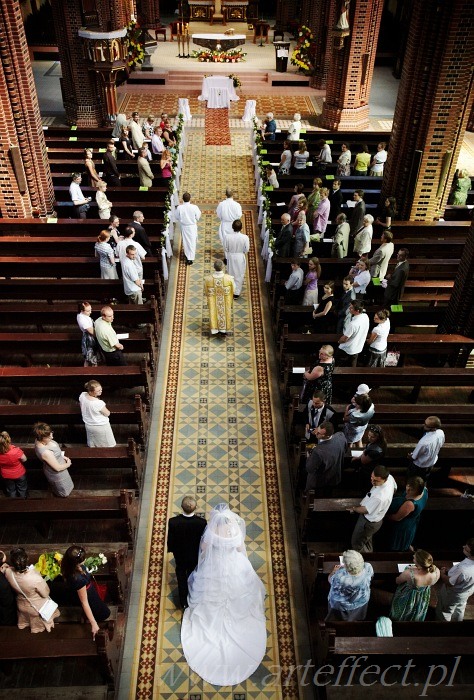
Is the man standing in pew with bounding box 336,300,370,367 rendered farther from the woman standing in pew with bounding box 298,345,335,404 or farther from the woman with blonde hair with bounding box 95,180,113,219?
the woman with blonde hair with bounding box 95,180,113,219

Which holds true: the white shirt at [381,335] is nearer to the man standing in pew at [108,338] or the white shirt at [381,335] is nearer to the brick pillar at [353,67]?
the man standing in pew at [108,338]

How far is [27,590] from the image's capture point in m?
5.18

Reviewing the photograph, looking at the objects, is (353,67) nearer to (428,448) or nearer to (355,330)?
(355,330)

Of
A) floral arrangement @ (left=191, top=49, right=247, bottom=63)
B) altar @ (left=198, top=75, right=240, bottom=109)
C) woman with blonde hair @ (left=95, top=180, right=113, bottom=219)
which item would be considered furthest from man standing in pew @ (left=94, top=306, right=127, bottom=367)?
floral arrangement @ (left=191, top=49, right=247, bottom=63)

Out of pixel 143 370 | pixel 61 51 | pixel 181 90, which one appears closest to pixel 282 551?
pixel 143 370

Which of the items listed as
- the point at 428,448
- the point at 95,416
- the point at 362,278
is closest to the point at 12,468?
the point at 95,416

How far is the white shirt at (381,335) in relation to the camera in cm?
804

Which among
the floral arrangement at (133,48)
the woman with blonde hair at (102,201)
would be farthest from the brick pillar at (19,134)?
the floral arrangement at (133,48)

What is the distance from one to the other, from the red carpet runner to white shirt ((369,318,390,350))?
11.8m

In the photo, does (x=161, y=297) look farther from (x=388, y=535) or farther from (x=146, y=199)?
(x=388, y=535)

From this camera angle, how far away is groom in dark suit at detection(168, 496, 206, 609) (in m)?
5.64

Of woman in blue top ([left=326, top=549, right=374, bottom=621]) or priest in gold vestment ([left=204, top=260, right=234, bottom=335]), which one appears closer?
woman in blue top ([left=326, top=549, right=374, bottom=621])

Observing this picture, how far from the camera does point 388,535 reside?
21.0ft

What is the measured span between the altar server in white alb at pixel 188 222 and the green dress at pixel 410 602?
793cm
